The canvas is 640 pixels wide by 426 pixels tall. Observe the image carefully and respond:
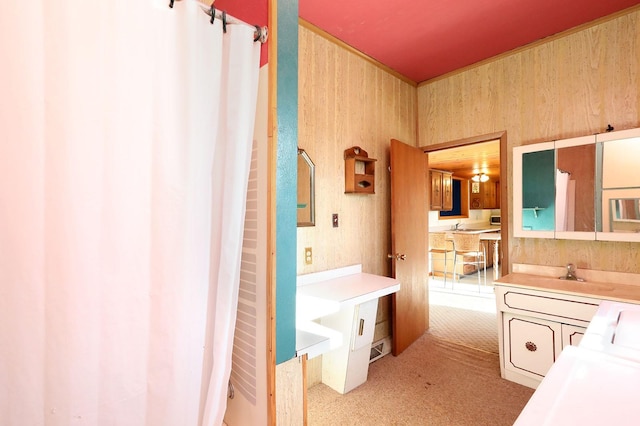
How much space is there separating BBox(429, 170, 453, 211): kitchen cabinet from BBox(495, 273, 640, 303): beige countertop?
3657 mm

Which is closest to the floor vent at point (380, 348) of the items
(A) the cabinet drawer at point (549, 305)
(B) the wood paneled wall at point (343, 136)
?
(B) the wood paneled wall at point (343, 136)

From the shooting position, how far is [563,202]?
227 centimetres

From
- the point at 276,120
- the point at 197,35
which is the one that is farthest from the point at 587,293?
the point at 197,35

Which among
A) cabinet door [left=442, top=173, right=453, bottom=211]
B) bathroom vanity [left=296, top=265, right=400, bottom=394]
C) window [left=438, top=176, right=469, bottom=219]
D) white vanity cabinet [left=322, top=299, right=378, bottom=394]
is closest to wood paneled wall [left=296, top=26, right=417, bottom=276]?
bathroom vanity [left=296, top=265, right=400, bottom=394]

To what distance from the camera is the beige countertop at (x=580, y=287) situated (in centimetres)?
182

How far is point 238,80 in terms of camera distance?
1.14 metres

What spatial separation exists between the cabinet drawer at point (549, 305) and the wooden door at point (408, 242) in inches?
29.7

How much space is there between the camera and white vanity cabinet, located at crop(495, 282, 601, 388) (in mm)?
1915

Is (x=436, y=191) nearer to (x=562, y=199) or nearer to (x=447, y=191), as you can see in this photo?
(x=447, y=191)

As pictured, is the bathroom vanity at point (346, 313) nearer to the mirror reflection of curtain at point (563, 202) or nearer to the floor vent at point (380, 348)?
the floor vent at point (380, 348)

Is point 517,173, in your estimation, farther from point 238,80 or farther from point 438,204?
point 438,204

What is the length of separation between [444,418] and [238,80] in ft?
7.02

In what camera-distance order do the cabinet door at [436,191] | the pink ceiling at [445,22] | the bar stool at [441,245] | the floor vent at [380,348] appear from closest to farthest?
1. the pink ceiling at [445,22]
2. the floor vent at [380,348]
3. the bar stool at [441,245]
4. the cabinet door at [436,191]

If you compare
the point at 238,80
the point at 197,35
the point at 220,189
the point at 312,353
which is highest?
the point at 197,35
